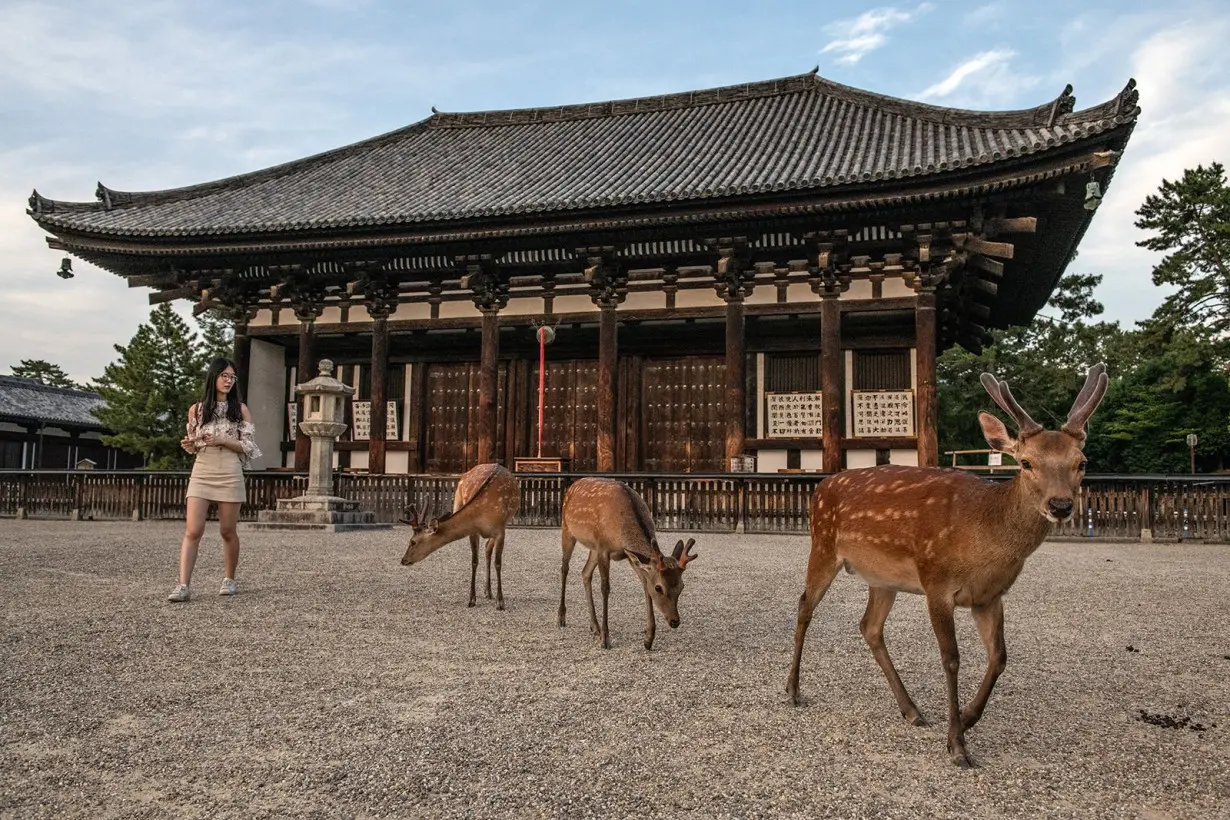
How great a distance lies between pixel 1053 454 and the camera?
2.79 meters

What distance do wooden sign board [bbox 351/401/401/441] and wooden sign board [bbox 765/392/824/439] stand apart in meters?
9.12

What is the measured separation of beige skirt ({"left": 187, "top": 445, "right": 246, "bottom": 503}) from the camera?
20.2ft

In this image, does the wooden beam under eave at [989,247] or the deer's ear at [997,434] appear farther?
the wooden beam under eave at [989,247]

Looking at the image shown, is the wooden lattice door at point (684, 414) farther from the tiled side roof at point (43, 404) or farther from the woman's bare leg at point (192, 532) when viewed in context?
the tiled side roof at point (43, 404)

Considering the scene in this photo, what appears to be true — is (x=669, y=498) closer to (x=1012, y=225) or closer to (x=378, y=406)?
(x=378, y=406)

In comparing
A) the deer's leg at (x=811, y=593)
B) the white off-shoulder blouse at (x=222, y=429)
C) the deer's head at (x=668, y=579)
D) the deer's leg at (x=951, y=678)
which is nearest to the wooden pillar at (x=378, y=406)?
the white off-shoulder blouse at (x=222, y=429)

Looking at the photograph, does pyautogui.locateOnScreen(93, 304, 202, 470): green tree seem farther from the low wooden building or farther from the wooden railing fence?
the wooden railing fence

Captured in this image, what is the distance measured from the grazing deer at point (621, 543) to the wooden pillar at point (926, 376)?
9.87 metres

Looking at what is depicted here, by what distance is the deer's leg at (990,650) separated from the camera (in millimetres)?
2932

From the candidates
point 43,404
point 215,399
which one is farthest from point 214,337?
point 215,399

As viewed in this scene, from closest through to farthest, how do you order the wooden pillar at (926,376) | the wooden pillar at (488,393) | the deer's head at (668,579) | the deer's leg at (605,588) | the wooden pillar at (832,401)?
the deer's head at (668,579), the deer's leg at (605,588), the wooden pillar at (926,376), the wooden pillar at (832,401), the wooden pillar at (488,393)

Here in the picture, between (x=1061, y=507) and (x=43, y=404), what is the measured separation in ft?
134

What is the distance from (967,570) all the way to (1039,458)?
1.68ft

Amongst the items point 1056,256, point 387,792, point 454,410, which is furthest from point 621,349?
point 387,792
